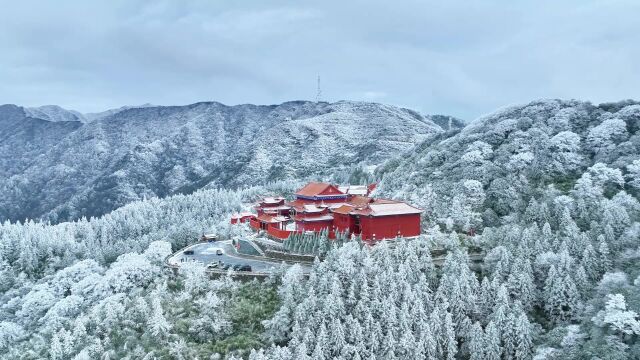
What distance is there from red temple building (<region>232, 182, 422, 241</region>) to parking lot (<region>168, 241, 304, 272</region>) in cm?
622

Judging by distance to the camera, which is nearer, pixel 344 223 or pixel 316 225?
pixel 344 223

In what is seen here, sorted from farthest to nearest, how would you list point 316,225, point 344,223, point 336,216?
point 316,225
point 336,216
point 344,223

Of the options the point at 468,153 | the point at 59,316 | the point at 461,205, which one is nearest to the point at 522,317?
the point at 461,205

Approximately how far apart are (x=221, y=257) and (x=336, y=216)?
1578 cm

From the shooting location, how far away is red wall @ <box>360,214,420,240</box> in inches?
2512

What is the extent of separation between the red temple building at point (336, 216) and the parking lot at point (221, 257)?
6.22 metres

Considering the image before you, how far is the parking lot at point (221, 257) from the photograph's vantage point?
6315cm

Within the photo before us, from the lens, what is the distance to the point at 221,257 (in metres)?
68.7

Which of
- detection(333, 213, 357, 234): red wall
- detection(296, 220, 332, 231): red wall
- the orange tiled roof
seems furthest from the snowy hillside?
detection(296, 220, 332, 231): red wall

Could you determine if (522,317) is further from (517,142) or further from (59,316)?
(59,316)

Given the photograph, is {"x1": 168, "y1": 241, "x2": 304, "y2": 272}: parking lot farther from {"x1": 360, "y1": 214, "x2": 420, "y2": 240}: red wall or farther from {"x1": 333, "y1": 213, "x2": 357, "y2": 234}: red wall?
{"x1": 360, "y1": 214, "x2": 420, "y2": 240}: red wall

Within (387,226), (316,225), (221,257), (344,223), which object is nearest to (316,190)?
(316,225)

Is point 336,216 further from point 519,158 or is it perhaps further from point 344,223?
point 519,158

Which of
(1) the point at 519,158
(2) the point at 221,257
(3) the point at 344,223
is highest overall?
(1) the point at 519,158
